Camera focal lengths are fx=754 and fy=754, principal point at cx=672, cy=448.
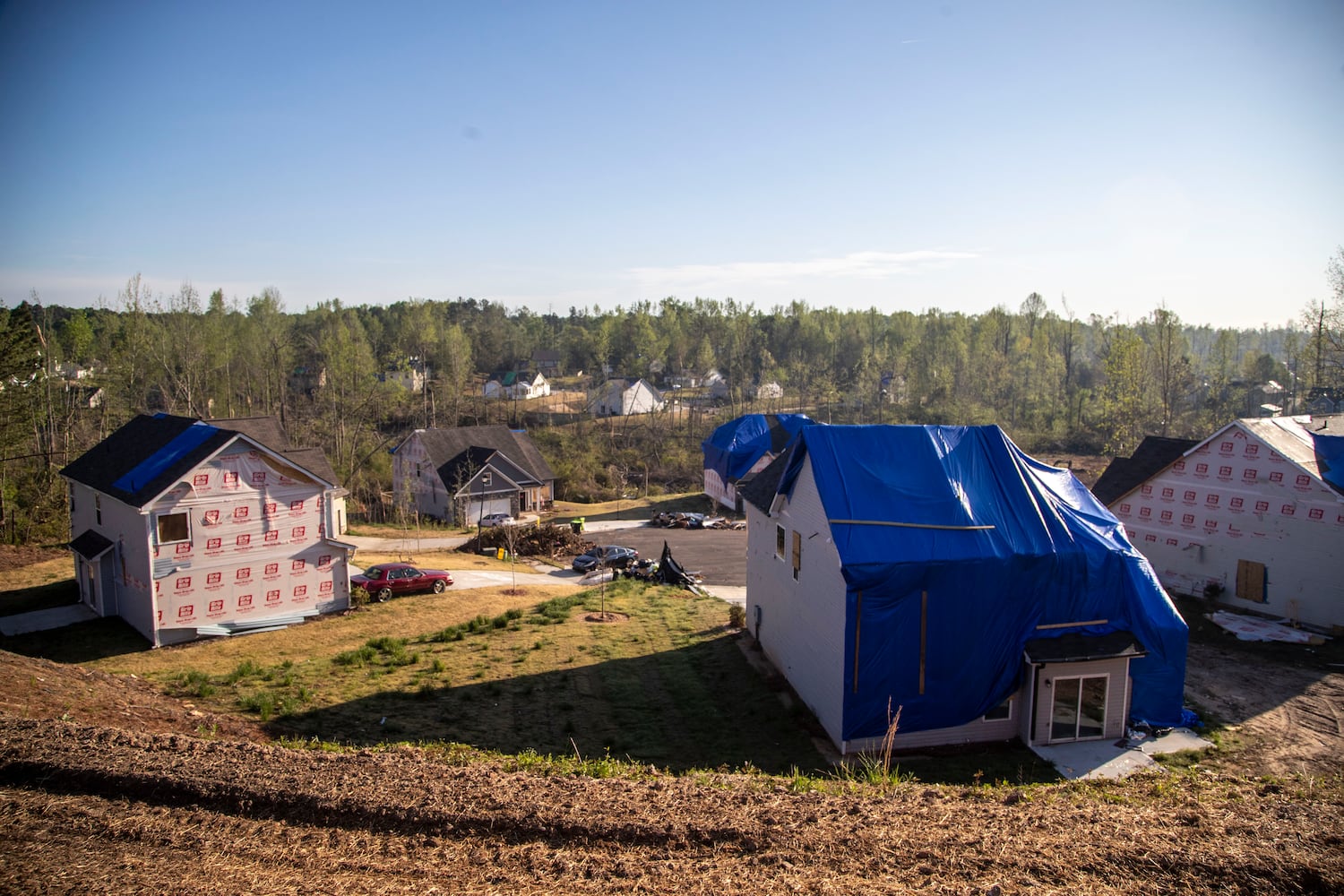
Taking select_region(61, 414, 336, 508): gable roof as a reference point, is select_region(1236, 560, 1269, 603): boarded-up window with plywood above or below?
below

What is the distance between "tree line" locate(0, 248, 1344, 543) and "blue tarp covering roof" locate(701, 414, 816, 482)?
9.11 metres

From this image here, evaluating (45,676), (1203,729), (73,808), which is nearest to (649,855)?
(73,808)

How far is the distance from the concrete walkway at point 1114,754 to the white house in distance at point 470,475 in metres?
36.8

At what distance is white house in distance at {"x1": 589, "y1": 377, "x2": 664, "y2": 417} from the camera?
8162 centimetres

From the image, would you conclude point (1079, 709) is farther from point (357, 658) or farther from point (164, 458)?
point (164, 458)

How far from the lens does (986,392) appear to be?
298ft

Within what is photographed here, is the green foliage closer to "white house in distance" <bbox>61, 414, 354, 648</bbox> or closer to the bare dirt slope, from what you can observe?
"white house in distance" <bbox>61, 414, 354, 648</bbox>

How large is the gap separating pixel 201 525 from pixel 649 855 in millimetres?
19324

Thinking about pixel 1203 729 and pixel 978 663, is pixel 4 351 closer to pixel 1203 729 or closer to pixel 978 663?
pixel 978 663

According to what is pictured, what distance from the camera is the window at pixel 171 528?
20844 mm

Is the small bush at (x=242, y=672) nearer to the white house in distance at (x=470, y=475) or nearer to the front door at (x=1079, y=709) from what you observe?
the front door at (x=1079, y=709)

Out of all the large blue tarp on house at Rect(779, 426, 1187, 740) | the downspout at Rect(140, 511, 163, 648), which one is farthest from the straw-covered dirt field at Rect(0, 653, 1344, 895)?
the downspout at Rect(140, 511, 163, 648)

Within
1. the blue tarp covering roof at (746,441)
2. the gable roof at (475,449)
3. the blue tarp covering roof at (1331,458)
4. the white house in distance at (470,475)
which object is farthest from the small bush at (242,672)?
the blue tarp covering roof at (746,441)

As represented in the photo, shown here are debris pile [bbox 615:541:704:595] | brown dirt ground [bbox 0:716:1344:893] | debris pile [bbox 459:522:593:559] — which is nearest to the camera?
brown dirt ground [bbox 0:716:1344:893]
